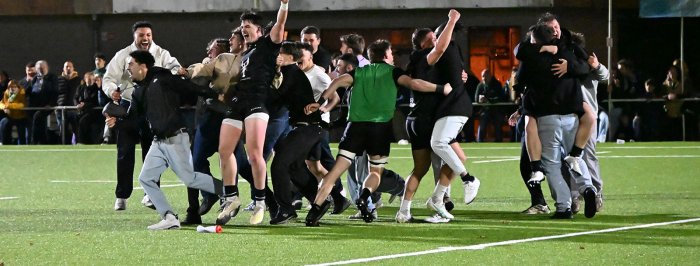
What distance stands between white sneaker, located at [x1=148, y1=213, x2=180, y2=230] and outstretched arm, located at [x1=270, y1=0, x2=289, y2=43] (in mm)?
1738

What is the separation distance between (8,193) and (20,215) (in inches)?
129

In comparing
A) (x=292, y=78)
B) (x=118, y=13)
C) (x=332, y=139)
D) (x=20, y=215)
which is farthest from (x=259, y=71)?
(x=118, y=13)

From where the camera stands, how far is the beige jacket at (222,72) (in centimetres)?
1455

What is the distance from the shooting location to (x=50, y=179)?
2123 centimetres

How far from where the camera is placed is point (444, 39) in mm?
13820

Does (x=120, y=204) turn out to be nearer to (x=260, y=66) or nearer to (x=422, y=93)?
(x=260, y=66)

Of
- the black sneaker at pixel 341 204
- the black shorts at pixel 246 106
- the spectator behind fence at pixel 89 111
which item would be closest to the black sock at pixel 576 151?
the black sneaker at pixel 341 204

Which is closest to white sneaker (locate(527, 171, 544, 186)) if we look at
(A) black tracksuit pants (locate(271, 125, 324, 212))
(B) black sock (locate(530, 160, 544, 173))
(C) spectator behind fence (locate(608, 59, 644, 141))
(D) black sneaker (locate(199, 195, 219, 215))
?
(B) black sock (locate(530, 160, 544, 173))

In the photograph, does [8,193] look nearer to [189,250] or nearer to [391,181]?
[391,181]

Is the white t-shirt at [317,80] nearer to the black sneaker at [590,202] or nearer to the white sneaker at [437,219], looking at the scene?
the white sneaker at [437,219]

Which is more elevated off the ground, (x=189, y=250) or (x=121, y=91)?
(x=121, y=91)

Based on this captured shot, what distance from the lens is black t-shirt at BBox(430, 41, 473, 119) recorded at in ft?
46.4

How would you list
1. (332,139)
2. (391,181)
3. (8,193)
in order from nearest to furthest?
(391,181)
(8,193)
(332,139)

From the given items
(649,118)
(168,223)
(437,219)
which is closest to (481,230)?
(437,219)
